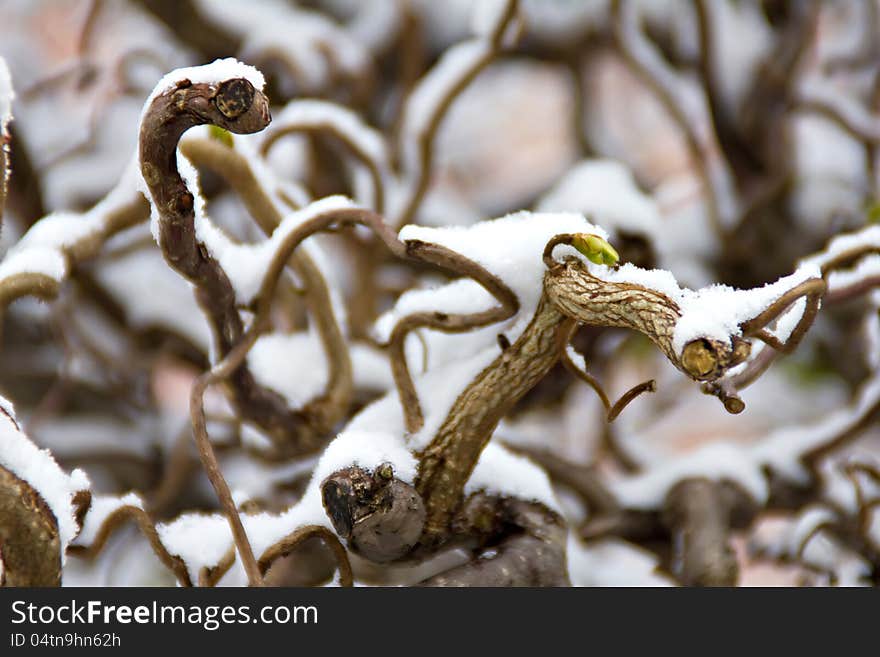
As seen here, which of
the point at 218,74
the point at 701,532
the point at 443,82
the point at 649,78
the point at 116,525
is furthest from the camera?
the point at 649,78

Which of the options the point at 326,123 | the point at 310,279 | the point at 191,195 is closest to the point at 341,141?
the point at 326,123

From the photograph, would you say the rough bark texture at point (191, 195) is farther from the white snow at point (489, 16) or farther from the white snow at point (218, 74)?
the white snow at point (489, 16)

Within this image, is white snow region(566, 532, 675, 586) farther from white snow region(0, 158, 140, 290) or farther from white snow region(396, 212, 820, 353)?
white snow region(0, 158, 140, 290)

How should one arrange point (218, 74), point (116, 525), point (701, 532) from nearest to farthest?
point (218, 74)
point (116, 525)
point (701, 532)

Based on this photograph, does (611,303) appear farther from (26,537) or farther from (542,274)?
(26,537)

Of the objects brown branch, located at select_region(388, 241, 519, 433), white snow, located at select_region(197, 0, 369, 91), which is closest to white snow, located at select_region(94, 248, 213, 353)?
white snow, located at select_region(197, 0, 369, 91)

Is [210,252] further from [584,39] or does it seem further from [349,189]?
[584,39]

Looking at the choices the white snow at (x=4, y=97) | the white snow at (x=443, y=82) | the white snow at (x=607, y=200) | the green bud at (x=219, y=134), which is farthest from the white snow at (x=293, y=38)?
the white snow at (x=4, y=97)
